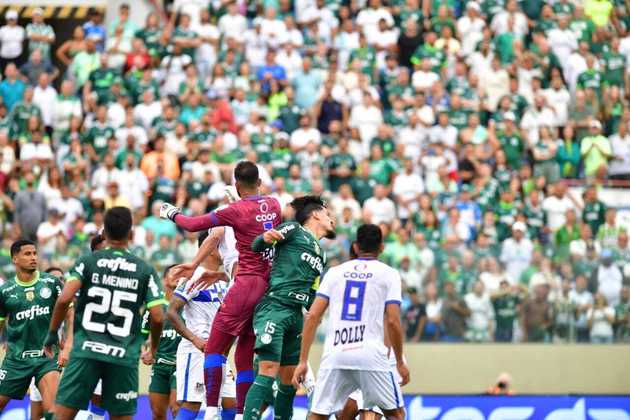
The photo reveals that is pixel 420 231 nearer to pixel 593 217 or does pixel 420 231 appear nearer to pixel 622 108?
pixel 593 217

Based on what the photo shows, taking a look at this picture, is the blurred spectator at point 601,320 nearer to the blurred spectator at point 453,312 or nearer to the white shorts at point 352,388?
the blurred spectator at point 453,312

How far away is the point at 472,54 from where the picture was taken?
30.6 meters

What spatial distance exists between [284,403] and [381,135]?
1394 cm

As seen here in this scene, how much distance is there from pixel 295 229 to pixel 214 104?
1436cm

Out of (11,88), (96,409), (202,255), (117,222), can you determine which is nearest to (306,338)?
(202,255)

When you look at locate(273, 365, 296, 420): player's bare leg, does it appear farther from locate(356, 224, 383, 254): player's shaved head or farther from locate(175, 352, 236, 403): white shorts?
locate(356, 224, 383, 254): player's shaved head

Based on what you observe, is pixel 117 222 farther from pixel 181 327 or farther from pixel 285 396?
pixel 285 396

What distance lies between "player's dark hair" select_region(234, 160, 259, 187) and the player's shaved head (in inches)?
49.4

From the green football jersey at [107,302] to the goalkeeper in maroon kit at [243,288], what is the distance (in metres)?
1.60

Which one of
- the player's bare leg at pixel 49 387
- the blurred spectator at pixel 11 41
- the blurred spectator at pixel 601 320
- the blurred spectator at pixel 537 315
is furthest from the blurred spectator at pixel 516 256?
the blurred spectator at pixel 11 41

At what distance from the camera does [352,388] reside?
13.8 meters

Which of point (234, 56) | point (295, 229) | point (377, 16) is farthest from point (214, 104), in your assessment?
point (295, 229)

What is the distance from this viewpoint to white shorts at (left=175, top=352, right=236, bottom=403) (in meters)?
15.0

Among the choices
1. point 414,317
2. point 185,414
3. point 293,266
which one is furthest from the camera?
point 414,317
